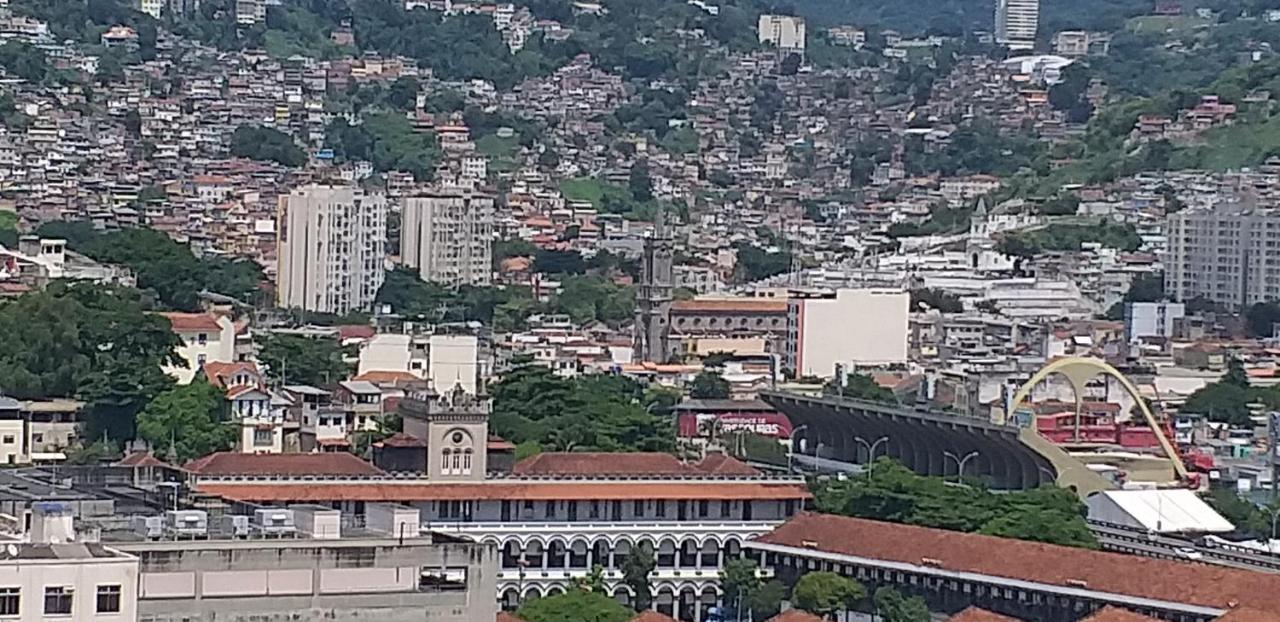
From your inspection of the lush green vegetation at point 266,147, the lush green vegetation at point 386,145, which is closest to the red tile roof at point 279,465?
the lush green vegetation at point 266,147

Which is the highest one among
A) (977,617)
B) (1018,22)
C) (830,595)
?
(1018,22)

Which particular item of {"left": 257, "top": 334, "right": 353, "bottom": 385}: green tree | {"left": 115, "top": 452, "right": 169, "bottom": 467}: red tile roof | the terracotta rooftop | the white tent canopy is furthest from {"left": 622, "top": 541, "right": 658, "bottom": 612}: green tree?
the terracotta rooftop

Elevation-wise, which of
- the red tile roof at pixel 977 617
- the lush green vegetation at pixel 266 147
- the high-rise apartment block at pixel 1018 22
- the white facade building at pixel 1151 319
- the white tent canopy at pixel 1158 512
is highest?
the high-rise apartment block at pixel 1018 22

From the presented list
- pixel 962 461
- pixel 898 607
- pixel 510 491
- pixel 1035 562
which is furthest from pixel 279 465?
pixel 962 461

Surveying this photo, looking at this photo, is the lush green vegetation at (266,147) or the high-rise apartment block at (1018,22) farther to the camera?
the high-rise apartment block at (1018,22)

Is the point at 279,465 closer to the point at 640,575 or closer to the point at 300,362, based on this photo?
the point at 640,575

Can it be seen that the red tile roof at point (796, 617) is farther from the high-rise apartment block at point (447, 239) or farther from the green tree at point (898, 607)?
the high-rise apartment block at point (447, 239)

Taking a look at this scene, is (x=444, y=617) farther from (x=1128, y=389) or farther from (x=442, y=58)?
(x=442, y=58)
